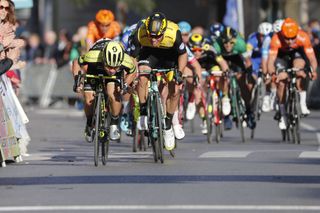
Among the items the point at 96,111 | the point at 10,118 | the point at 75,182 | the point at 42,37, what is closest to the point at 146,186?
the point at 75,182

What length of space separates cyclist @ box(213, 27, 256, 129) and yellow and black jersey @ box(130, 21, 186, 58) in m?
5.67

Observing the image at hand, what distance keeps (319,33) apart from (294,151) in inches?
651

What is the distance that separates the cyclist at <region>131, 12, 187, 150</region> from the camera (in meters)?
17.4

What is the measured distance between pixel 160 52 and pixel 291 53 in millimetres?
4795

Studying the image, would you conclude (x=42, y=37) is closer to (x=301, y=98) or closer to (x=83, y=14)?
(x=83, y=14)

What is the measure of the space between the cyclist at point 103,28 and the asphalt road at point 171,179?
217 cm

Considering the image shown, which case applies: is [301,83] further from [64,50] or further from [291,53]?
[64,50]

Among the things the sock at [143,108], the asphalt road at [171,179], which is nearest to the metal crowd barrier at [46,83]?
the asphalt road at [171,179]

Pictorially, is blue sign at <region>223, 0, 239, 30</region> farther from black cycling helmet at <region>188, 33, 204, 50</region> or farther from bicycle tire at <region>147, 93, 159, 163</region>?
bicycle tire at <region>147, 93, 159, 163</region>

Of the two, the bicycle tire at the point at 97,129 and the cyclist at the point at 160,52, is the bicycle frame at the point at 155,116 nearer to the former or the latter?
the cyclist at the point at 160,52

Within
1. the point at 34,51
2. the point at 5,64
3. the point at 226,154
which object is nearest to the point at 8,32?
the point at 5,64

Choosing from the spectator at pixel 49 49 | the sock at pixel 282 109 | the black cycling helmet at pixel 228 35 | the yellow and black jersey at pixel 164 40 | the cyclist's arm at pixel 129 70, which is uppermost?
the yellow and black jersey at pixel 164 40

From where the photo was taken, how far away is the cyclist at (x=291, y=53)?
21.9 meters

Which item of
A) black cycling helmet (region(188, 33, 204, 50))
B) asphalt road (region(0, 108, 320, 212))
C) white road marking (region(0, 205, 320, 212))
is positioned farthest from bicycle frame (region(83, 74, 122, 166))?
black cycling helmet (region(188, 33, 204, 50))
